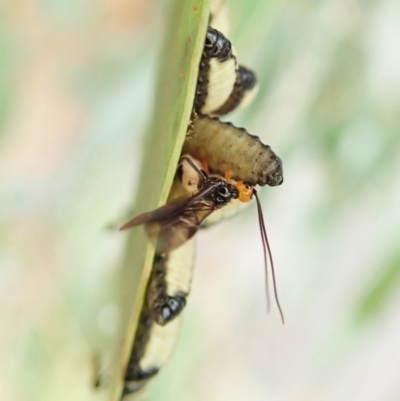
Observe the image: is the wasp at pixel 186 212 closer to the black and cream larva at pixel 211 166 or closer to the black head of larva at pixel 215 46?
the black and cream larva at pixel 211 166

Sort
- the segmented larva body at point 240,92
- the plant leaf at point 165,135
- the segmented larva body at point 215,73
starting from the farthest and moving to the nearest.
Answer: the segmented larva body at point 240,92 < the segmented larva body at point 215,73 < the plant leaf at point 165,135

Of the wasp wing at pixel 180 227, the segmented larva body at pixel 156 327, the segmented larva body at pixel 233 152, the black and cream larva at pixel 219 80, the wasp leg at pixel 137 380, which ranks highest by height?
the black and cream larva at pixel 219 80

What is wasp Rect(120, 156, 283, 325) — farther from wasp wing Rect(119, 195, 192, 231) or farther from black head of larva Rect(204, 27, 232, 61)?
black head of larva Rect(204, 27, 232, 61)

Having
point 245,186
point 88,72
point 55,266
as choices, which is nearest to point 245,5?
point 88,72

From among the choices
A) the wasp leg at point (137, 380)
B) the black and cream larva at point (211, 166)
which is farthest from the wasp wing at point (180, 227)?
the wasp leg at point (137, 380)

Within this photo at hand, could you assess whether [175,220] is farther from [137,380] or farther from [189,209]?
[137,380]

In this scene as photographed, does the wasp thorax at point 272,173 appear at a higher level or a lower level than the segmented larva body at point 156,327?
higher
